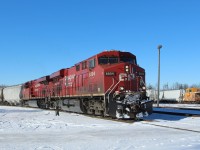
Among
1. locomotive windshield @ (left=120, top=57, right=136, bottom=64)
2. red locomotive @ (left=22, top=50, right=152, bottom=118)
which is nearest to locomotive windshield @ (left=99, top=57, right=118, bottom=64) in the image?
red locomotive @ (left=22, top=50, right=152, bottom=118)

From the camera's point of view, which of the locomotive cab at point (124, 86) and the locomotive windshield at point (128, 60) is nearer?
the locomotive cab at point (124, 86)

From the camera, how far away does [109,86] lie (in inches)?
694

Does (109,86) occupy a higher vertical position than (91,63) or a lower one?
lower

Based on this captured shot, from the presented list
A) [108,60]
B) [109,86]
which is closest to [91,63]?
[108,60]

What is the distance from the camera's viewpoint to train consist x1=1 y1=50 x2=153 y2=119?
1684cm

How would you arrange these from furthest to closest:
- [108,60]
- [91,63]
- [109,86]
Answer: [91,63] → [108,60] → [109,86]

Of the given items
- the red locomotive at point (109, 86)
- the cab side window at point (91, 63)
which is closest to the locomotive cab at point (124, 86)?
the red locomotive at point (109, 86)

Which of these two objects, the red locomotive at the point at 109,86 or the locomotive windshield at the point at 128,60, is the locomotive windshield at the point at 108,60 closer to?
the red locomotive at the point at 109,86

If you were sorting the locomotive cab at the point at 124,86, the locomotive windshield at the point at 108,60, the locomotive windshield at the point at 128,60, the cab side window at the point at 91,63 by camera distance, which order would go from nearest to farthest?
the locomotive cab at the point at 124,86 → the locomotive windshield at the point at 108,60 → the locomotive windshield at the point at 128,60 → the cab side window at the point at 91,63

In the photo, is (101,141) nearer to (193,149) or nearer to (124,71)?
(193,149)

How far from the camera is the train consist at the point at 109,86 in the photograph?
16844mm

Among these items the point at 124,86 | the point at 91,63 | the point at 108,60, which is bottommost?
the point at 124,86

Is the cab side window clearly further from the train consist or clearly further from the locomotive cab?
the locomotive cab

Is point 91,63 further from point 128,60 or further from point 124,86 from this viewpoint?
point 124,86
